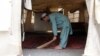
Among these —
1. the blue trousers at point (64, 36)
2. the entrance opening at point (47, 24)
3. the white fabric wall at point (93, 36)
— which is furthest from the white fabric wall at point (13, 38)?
the entrance opening at point (47, 24)

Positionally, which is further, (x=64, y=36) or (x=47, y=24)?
(x=47, y=24)

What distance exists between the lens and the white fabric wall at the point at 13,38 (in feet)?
10.4

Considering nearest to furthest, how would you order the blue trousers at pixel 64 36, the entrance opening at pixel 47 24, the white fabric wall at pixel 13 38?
the white fabric wall at pixel 13 38
the blue trousers at pixel 64 36
the entrance opening at pixel 47 24

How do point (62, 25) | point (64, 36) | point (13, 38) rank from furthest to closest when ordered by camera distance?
point (62, 25), point (64, 36), point (13, 38)

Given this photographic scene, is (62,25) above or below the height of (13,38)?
above

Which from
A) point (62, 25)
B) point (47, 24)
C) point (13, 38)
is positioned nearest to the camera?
point (13, 38)

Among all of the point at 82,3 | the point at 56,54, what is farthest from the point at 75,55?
the point at 82,3

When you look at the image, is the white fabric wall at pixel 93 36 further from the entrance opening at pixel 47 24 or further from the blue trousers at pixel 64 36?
the entrance opening at pixel 47 24

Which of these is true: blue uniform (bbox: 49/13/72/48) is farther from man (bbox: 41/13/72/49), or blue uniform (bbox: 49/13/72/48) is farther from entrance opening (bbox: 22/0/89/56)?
entrance opening (bbox: 22/0/89/56)

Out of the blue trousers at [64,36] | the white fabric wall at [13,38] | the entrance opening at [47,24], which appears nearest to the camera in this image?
the white fabric wall at [13,38]

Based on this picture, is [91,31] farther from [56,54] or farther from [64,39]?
[64,39]

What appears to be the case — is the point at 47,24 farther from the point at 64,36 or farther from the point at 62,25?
the point at 64,36

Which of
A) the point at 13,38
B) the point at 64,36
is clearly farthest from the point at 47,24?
the point at 13,38

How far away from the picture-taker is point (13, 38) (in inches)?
127
